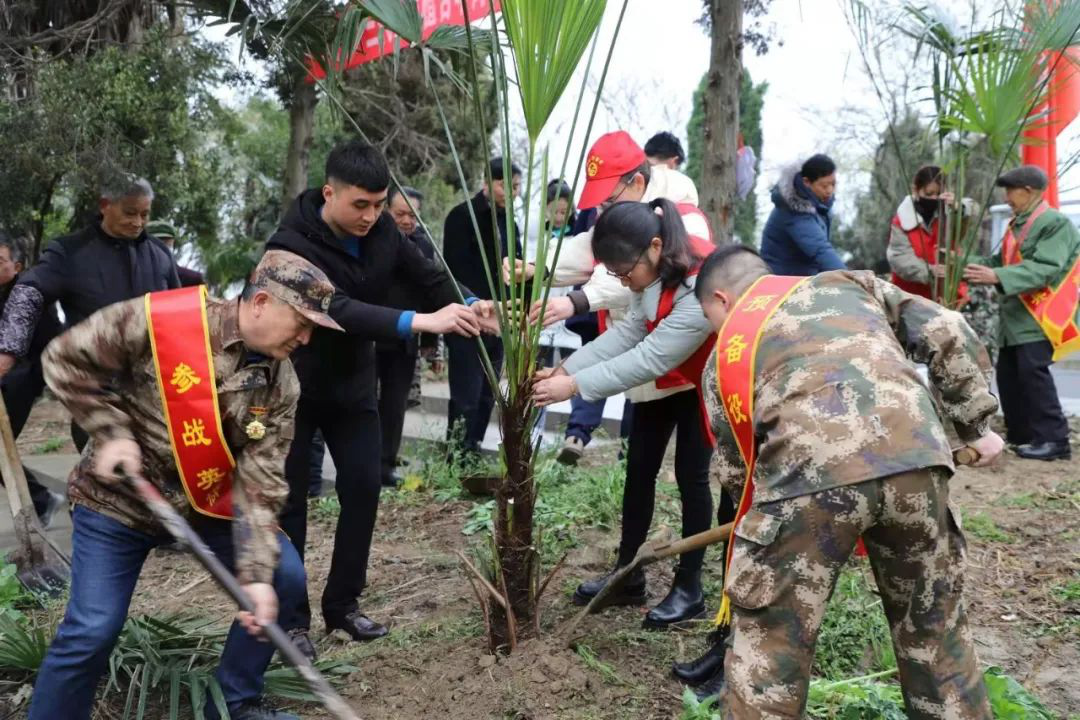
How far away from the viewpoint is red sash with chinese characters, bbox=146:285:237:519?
97.5 inches

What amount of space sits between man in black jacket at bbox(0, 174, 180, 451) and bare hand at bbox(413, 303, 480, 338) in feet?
6.71

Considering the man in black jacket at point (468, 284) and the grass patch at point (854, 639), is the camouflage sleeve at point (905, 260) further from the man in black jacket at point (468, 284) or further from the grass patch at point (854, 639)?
the grass patch at point (854, 639)

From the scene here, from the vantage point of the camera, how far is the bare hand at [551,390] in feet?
9.83

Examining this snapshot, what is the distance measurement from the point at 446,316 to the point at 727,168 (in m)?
3.26

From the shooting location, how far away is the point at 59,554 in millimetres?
4191

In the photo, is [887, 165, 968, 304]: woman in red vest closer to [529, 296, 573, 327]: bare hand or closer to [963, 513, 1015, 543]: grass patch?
[963, 513, 1015, 543]: grass patch

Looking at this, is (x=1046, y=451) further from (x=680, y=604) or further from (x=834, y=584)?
(x=834, y=584)

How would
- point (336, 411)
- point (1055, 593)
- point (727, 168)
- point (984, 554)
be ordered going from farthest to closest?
point (727, 168) < point (984, 554) < point (1055, 593) < point (336, 411)

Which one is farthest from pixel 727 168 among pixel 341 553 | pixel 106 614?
pixel 106 614

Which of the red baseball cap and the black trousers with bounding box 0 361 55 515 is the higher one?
the red baseball cap

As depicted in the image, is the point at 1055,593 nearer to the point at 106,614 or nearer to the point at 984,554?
the point at 984,554

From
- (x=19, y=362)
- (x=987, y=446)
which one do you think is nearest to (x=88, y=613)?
(x=987, y=446)

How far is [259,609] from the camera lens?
235cm

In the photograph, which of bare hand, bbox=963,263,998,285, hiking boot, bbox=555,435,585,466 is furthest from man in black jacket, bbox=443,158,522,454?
bare hand, bbox=963,263,998,285
